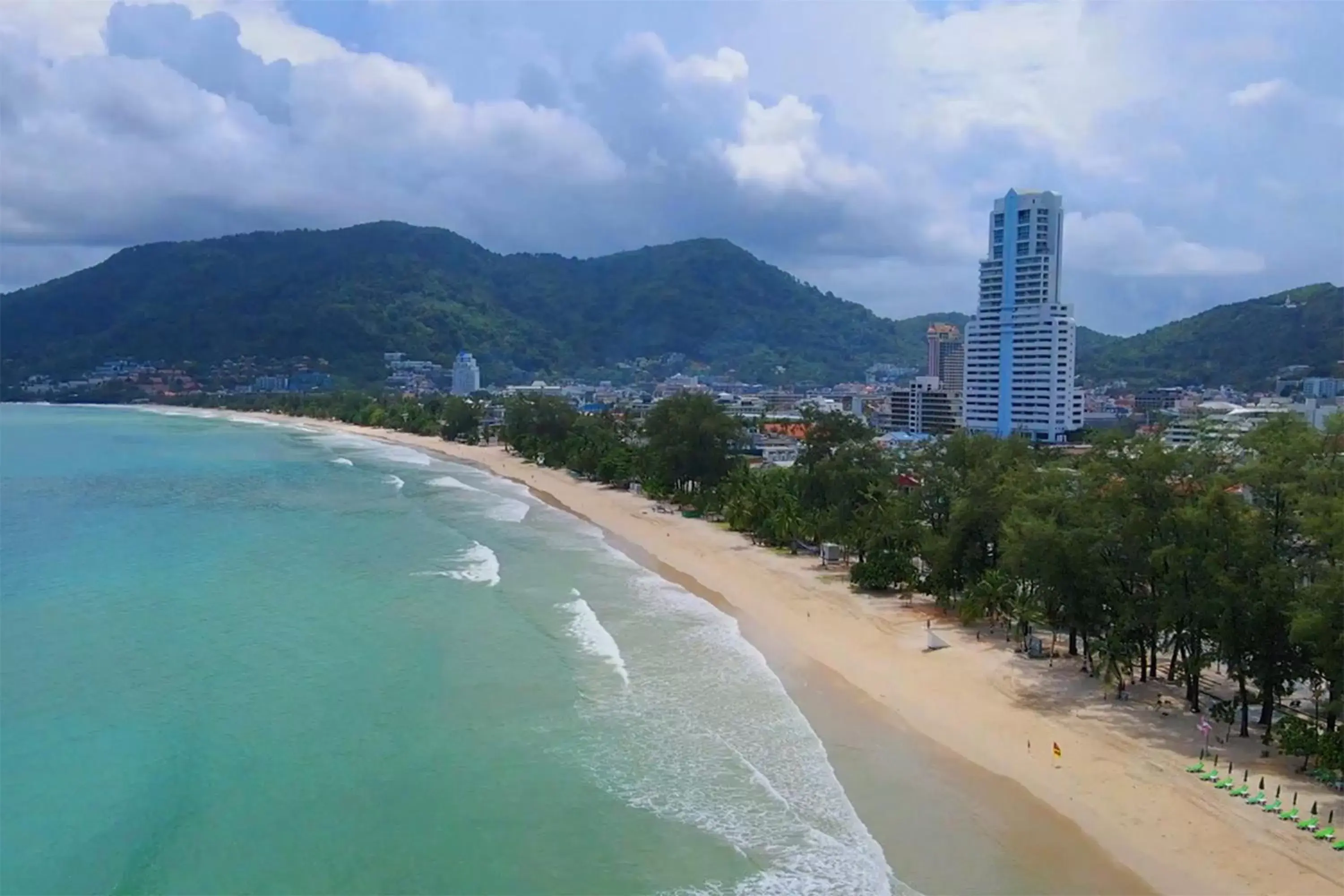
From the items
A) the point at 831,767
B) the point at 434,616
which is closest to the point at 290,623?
the point at 434,616

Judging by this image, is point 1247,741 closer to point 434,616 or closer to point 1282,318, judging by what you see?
point 434,616

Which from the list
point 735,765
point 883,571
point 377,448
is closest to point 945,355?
point 377,448

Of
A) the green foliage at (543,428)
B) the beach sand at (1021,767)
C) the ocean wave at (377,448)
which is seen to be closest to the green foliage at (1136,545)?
the beach sand at (1021,767)

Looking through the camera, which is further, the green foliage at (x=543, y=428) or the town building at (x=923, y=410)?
the town building at (x=923, y=410)

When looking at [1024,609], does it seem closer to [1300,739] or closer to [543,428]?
[1300,739]

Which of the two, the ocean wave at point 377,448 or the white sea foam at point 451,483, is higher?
the ocean wave at point 377,448

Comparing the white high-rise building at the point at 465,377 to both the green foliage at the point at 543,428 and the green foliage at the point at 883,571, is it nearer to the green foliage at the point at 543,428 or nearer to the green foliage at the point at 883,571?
the green foliage at the point at 543,428

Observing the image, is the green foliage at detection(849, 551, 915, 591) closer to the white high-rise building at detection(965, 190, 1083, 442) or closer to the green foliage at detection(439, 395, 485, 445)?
the white high-rise building at detection(965, 190, 1083, 442)
